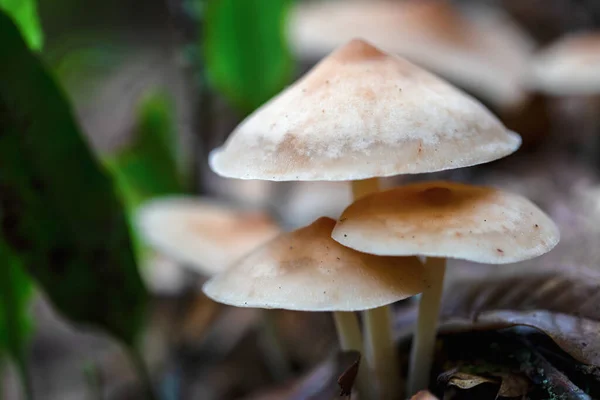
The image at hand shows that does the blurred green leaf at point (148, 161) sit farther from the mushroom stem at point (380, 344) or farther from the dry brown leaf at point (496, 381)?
the dry brown leaf at point (496, 381)

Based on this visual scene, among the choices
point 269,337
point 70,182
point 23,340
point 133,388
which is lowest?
point 133,388

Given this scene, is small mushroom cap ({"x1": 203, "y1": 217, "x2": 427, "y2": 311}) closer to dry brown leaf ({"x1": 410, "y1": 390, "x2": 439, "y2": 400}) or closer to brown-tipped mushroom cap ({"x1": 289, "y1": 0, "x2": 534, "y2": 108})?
dry brown leaf ({"x1": 410, "y1": 390, "x2": 439, "y2": 400})

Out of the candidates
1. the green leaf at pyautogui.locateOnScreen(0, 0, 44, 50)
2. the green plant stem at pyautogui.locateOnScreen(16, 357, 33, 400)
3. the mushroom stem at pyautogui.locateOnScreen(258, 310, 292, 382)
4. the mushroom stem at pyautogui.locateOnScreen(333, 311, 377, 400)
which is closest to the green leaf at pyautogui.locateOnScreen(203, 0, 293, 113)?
the mushroom stem at pyautogui.locateOnScreen(258, 310, 292, 382)

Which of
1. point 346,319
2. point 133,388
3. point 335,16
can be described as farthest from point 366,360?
point 335,16

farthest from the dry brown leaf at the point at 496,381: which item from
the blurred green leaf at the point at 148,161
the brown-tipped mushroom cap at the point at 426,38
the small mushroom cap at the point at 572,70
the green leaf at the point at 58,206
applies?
the small mushroom cap at the point at 572,70

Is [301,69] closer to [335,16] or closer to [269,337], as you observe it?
[335,16]

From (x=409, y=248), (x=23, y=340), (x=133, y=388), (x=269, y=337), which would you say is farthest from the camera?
(x=133, y=388)

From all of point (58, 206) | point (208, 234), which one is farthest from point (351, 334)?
point (208, 234)
